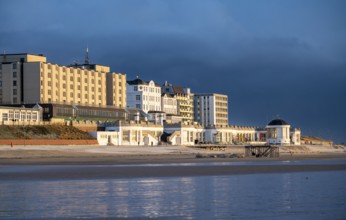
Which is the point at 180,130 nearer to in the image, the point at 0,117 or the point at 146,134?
the point at 146,134

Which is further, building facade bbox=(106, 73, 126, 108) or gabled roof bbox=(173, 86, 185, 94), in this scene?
gabled roof bbox=(173, 86, 185, 94)

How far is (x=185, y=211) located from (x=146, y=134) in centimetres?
8531

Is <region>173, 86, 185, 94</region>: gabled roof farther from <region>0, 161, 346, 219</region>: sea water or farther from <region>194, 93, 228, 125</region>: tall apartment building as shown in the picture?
<region>0, 161, 346, 219</region>: sea water

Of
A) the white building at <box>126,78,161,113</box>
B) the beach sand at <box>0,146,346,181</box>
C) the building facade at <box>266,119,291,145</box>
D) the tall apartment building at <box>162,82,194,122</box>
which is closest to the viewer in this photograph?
the beach sand at <box>0,146,346,181</box>

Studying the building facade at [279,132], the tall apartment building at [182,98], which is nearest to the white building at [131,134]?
the building facade at [279,132]

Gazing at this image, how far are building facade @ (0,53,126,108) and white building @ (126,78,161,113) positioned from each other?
13.3 meters

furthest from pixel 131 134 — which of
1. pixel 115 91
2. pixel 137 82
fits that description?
pixel 137 82

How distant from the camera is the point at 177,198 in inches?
1224

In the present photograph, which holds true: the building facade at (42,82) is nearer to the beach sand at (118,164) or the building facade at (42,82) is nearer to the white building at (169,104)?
the white building at (169,104)

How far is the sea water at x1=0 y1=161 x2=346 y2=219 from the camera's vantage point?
2608 cm

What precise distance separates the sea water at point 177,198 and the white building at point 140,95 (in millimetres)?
101926

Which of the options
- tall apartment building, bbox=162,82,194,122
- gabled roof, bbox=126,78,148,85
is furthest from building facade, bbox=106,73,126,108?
tall apartment building, bbox=162,82,194,122

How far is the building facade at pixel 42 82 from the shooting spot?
11662cm

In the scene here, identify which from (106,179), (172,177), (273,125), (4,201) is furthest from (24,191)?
(273,125)
